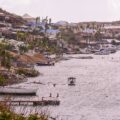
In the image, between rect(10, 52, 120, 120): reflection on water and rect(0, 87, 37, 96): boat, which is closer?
rect(10, 52, 120, 120): reflection on water

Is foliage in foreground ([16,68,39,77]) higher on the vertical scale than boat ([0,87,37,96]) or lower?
lower

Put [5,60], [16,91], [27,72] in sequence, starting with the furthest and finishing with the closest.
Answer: [5,60], [27,72], [16,91]

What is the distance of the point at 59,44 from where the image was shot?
7106 inches

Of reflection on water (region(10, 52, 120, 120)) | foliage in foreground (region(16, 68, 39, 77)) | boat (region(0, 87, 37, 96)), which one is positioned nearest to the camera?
reflection on water (region(10, 52, 120, 120))

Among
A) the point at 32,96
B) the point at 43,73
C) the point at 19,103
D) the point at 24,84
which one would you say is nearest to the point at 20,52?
the point at 43,73

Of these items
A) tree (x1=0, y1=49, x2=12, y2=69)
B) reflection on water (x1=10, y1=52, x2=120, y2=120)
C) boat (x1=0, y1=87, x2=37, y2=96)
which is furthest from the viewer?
tree (x1=0, y1=49, x2=12, y2=69)

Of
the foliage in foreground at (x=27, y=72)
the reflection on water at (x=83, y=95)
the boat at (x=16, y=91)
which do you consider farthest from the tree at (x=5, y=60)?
the boat at (x=16, y=91)

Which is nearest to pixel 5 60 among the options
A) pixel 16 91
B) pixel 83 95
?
pixel 83 95

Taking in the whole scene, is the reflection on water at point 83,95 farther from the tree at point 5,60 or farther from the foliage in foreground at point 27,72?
the tree at point 5,60

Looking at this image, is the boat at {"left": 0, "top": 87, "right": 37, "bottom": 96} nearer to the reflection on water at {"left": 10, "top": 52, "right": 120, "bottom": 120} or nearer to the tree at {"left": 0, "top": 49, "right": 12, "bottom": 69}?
the reflection on water at {"left": 10, "top": 52, "right": 120, "bottom": 120}

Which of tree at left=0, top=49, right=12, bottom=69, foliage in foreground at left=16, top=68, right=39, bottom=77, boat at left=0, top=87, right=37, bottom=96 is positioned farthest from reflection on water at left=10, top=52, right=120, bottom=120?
tree at left=0, top=49, right=12, bottom=69

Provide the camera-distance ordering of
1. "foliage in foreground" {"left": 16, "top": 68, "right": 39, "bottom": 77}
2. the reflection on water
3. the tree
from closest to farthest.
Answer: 1. the reflection on water
2. "foliage in foreground" {"left": 16, "top": 68, "right": 39, "bottom": 77}
3. the tree

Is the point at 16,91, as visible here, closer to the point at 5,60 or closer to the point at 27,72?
the point at 27,72

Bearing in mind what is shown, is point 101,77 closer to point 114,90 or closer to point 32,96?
point 114,90
